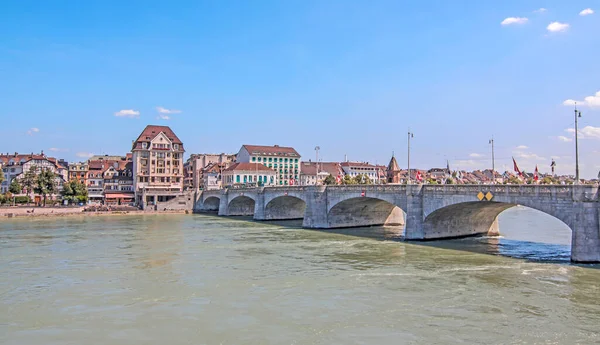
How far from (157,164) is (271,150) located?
3909 centimetres

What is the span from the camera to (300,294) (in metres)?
26.0

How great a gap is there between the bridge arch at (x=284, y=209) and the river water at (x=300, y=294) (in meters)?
34.0

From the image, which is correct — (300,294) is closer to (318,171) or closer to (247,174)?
(247,174)

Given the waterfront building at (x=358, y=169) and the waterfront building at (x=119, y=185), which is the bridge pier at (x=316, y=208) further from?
the waterfront building at (x=358, y=169)

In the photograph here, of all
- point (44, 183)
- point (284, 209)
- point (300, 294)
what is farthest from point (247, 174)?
point (300, 294)

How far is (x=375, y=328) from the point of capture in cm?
2031

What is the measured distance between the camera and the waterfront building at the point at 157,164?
382ft

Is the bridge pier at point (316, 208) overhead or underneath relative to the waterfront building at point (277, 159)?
underneath

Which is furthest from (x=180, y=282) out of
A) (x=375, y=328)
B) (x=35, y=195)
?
(x=35, y=195)

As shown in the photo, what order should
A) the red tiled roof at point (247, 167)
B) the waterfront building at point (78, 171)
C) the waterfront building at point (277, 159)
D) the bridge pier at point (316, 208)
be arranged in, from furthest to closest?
the waterfront building at point (277, 159) → the waterfront building at point (78, 171) → the red tiled roof at point (247, 167) → the bridge pier at point (316, 208)

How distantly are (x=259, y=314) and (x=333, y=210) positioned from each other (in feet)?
129

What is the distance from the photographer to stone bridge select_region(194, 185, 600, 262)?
32.1 metres

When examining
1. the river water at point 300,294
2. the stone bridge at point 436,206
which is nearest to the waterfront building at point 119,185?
the stone bridge at point 436,206

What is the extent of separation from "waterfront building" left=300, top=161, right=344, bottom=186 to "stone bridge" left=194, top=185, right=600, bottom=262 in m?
64.3
